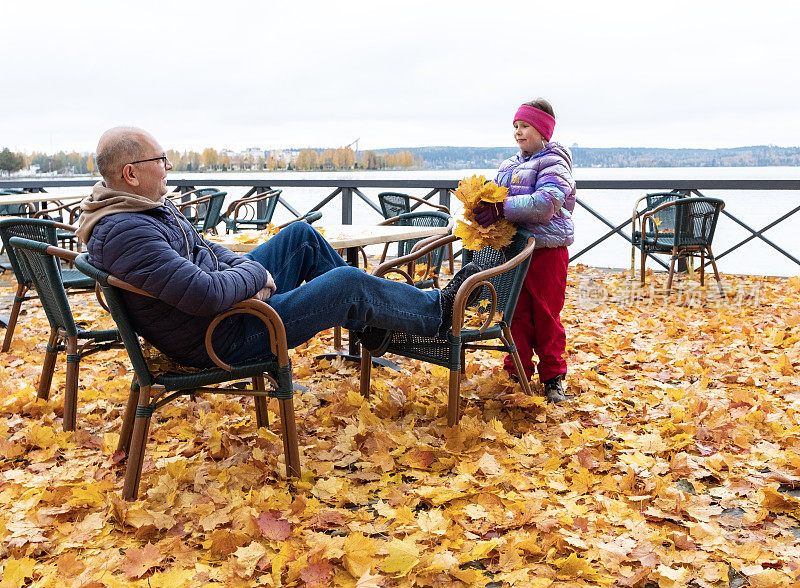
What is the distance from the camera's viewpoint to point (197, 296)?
79.9 inches

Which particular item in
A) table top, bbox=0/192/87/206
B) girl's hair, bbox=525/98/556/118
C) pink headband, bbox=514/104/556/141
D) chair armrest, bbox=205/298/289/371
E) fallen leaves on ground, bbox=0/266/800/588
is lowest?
fallen leaves on ground, bbox=0/266/800/588

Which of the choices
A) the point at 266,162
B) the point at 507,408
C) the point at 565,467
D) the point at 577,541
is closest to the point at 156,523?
the point at 577,541

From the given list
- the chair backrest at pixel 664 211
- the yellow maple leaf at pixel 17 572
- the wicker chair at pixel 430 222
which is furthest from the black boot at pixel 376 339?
the chair backrest at pixel 664 211

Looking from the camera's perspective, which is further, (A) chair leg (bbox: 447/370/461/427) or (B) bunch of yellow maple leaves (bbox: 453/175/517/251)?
(B) bunch of yellow maple leaves (bbox: 453/175/517/251)

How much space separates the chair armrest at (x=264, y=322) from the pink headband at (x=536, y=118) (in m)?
1.51

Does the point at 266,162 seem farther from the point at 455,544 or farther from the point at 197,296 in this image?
the point at 455,544

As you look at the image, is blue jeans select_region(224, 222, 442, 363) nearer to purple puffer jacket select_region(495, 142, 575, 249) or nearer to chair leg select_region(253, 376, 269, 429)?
chair leg select_region(253, 376, 269, 429)

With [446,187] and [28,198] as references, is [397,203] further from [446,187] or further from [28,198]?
[28,198]

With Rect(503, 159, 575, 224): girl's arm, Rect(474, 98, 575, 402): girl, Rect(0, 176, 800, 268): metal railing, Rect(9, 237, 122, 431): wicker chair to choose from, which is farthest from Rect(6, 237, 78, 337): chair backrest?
Rect(0, 176, 800, 268): metal railing

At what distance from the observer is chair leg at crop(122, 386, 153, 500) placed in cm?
217

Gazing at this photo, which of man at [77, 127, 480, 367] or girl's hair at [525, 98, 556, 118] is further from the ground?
girl's hair at [525, 98, 556, 118]

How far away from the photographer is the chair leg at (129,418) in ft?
7.59

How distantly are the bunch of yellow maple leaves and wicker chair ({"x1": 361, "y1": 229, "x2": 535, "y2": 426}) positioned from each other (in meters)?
0.10

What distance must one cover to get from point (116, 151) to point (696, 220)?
5.46 meters
